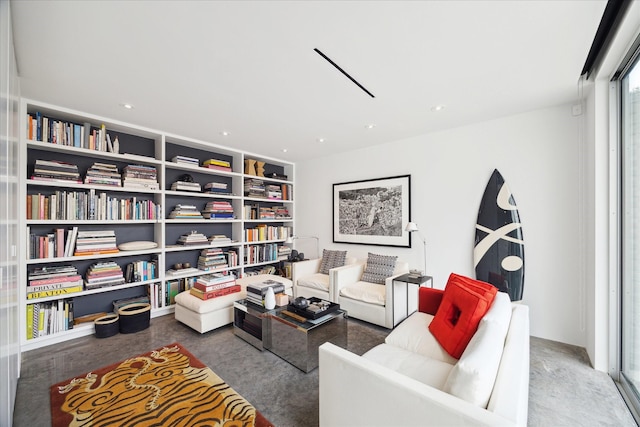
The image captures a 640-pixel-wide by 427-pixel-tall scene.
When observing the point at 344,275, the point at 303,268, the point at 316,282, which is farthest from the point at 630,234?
the point at 303,268

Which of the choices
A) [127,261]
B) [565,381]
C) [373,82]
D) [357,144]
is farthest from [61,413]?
[357,144]

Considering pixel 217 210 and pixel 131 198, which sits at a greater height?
pixel 131 198

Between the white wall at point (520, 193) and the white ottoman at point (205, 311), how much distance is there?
2.30 meters

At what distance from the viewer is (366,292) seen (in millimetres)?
3215

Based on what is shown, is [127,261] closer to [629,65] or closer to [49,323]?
[49,323]

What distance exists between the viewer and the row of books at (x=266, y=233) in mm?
4594

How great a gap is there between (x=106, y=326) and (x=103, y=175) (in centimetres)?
174

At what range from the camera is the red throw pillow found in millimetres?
1652

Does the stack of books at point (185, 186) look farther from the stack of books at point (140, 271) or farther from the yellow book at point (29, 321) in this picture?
the yellow book at point (29, 321)

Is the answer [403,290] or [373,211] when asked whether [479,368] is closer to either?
[403,290]

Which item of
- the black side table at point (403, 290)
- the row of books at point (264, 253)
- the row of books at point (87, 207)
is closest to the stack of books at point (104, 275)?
the row of books at point (87, 207)

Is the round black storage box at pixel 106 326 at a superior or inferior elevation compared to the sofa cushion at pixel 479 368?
inferior

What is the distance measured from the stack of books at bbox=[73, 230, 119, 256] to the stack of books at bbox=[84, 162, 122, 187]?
60cm

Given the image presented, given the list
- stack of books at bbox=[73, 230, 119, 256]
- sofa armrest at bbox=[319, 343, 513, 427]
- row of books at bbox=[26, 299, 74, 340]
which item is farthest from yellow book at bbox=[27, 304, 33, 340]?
sofa armrest at bbox=[319, 343, 513, 427]
